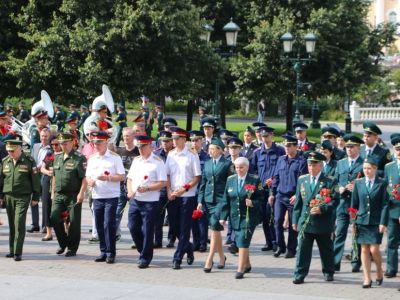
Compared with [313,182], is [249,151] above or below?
above

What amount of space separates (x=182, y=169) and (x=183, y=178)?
0.44 feet

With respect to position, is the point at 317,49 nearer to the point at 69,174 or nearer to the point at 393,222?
the point at 69,174

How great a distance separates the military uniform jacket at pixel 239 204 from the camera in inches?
517

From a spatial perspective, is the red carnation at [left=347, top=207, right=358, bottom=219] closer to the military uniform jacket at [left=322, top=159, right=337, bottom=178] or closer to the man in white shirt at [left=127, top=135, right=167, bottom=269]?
the military uniform jacket at [left=322, top=159, right=337, bottom=178]

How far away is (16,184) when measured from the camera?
14.5m

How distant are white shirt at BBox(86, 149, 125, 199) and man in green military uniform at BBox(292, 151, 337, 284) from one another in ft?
9.46

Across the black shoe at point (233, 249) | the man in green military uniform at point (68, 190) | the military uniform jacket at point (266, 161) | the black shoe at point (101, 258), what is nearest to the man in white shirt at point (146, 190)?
the black shoe at point (101, 258)

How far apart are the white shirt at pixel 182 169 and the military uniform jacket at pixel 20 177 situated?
7.26 ft

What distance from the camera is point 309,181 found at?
12.8 meters

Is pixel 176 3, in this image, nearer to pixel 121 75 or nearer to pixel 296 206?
pixel 121 75

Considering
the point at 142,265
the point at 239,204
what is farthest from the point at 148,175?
the point at 239,204

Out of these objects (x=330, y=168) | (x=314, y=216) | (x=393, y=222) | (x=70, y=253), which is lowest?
(x=70, y=253)

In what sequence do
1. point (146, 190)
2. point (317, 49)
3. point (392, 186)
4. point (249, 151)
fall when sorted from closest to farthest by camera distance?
1. point (392, 186)
2. point (146, 190)
3. point (249, 151)
4. point (317, 49)

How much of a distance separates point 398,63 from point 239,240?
73640 mm
